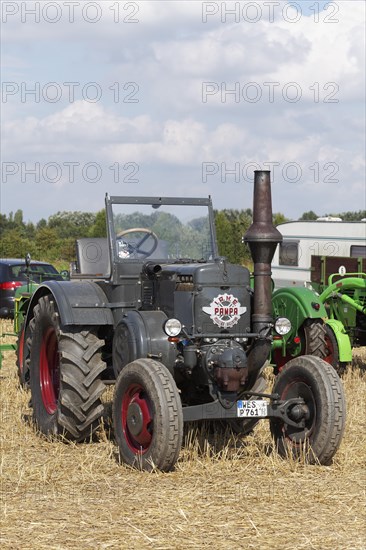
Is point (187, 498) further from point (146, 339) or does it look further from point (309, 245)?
point (309, 245)

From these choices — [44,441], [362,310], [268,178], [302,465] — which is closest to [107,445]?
[44,441]

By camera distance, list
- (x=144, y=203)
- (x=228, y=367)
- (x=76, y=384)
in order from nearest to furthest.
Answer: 1. (x=228, y=367)
2. (x=76, y=384)
3. (x=144, y=203)

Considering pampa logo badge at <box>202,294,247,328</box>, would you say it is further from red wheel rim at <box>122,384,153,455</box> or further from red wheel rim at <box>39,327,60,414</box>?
red wheel rim at <box>39,327,60,414</box>

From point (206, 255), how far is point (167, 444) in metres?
2.60

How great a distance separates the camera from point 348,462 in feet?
23.7

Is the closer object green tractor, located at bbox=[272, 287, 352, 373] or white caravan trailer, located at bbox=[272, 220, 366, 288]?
green tractor, located at bbox=[272, 287, 352, 373]

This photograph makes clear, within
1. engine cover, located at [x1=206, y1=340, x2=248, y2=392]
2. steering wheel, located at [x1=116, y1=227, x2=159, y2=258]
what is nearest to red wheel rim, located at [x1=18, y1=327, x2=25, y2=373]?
steering wheel, located at [x1=116, y1=227, x2=159, y2=258]

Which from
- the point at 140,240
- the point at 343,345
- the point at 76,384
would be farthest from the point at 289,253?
the point at 76,384

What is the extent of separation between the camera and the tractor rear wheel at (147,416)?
21.9ft

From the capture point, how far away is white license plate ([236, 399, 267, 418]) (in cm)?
708

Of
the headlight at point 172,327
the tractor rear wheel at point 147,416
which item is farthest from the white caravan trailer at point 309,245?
the tractor rear wheel at point 147,416

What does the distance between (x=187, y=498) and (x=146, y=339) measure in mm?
1650

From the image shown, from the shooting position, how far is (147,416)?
6949 mm

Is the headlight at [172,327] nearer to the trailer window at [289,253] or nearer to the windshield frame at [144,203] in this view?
the windshield frame at [144,203]
